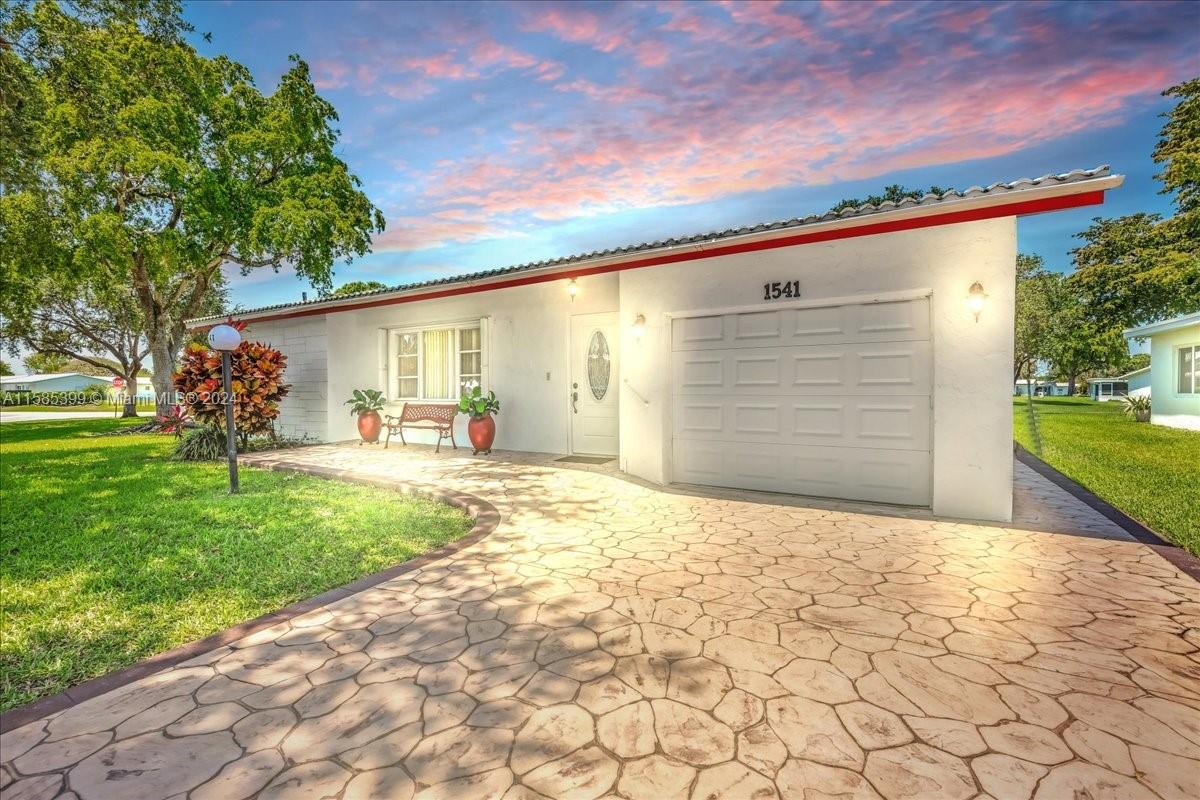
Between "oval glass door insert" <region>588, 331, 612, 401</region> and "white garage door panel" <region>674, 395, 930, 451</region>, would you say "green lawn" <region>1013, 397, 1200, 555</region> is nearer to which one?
"white garage door panel" <region>674, 395, 930, 451</region>

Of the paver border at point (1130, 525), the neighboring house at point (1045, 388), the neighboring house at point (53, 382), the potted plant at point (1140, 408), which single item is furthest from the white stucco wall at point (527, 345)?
the neighboring house at point (53, 382)

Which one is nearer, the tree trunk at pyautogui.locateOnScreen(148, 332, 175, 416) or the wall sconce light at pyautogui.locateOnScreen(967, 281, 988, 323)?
the wall sconce light at pyautogui.locateOnScreen(967, 281, 988, 323)

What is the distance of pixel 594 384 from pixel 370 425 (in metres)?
5.24

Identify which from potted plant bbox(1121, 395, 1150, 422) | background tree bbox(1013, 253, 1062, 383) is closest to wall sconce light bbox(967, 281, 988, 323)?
potted plant bbox(1121, 395, 1150, 422)

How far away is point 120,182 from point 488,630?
18.4 metres

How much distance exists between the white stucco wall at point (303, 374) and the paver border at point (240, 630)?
24.9ft

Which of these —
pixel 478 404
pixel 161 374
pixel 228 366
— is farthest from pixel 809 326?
pixel 161 374

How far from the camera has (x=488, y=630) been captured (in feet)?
9.48

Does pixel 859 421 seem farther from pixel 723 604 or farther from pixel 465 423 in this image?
pixel 465 423

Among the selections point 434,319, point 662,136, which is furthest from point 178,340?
point 662,136

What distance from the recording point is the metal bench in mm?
9852

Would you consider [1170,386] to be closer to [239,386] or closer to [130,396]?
[239,386]

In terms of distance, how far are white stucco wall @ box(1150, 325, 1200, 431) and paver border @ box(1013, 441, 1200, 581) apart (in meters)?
9.71

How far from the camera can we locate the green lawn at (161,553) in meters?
Answer: 2.82
